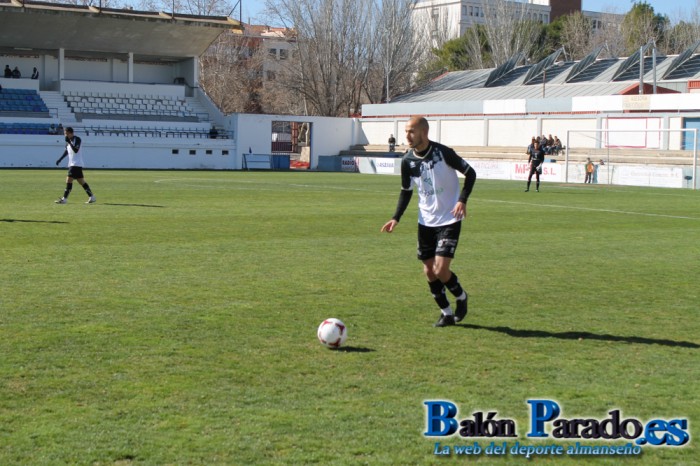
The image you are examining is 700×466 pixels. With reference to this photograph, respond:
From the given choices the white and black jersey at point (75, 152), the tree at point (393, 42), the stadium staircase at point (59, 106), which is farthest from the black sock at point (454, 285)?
the tree at point (393, 42)

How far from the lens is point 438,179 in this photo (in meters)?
8.54

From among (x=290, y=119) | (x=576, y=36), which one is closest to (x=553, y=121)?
(x=290, y=119)

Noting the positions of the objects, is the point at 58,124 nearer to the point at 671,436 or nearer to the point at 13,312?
the point at 13,312

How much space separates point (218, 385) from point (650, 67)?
57.2 m

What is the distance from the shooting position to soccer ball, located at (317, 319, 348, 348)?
7625mm

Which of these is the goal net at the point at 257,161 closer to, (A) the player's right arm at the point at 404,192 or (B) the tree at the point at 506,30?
(B) the tree at the point at 506,30

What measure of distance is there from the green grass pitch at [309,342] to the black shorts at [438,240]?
72cm

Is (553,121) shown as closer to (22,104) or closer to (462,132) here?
(462,132)

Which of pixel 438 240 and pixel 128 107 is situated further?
pixel 128 107

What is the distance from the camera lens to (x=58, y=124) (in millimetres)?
53219

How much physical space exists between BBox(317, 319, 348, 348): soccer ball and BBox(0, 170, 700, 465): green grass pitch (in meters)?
0.13

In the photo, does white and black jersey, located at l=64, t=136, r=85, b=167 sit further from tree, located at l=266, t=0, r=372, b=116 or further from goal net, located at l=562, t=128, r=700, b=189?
tree, located at l=266, t=0, r=372, b=116

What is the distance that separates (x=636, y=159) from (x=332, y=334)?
3798 cm

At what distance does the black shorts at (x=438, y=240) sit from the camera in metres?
8.53
